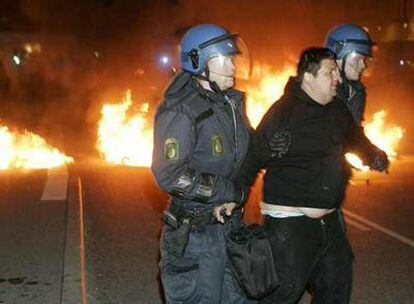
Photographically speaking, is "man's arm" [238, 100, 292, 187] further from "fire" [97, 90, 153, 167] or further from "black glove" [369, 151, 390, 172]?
"fire" [97, 90, 153, 167]

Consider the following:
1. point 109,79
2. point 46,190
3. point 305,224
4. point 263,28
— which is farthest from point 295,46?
point 305,224

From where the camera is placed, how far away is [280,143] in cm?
343

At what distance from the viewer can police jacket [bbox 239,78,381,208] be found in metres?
3.44

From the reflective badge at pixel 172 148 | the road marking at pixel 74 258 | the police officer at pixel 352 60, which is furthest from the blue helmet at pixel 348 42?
the road marking at pixel 74 258

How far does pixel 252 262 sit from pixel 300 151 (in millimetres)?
649

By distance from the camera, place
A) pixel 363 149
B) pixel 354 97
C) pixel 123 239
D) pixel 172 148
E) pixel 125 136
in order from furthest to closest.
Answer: pixel 125 136
pixel 123 239
pixel 354 97
pixel 363 149
pixel 172 148

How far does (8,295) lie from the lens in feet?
16.7

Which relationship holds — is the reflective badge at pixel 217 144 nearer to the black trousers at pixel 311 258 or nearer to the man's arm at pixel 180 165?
the man's arm at pixel 180 165

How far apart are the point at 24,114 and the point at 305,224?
25.6 metres

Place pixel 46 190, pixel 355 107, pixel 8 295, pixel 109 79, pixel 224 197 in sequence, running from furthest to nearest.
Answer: pixel 109 79
pixel 46 190
pixel 8 295
pixel 355 107
pixel 224 197

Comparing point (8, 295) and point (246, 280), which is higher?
point (246, 280)

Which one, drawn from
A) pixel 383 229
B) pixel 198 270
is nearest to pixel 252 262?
pixel 198 270

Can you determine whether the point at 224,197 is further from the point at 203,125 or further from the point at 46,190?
the point at 46,190

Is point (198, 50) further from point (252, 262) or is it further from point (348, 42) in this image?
point (348, 42)
